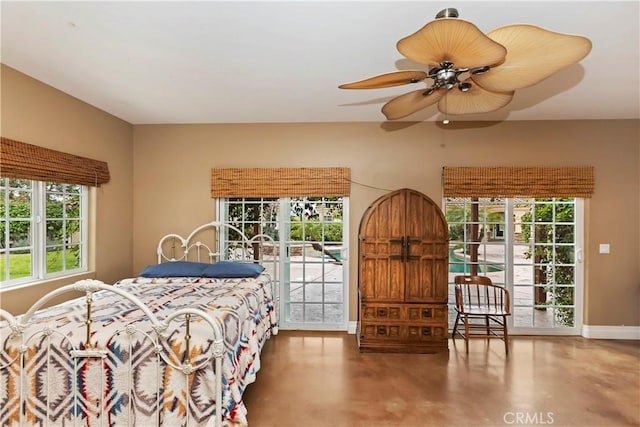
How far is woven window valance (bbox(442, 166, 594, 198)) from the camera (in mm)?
3697

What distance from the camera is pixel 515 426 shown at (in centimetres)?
217

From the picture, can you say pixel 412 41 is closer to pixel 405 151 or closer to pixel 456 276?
pixel 405 151

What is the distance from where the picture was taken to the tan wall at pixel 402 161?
3.73 meters

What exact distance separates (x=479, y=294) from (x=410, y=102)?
2700 millimetres

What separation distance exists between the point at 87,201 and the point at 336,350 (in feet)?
9.95

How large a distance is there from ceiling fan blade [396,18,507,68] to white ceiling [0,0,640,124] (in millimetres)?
566

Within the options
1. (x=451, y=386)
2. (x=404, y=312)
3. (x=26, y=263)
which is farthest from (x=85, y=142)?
(x=451, y=386)

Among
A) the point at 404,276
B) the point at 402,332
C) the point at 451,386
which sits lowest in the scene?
the point at 451,386

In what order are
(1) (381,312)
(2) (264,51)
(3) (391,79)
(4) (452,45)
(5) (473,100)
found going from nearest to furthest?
1. (4) (452,45)
2. (3) (391,79)
3. (5) (473,100)
4. (2) (264,51)
5. (1) (381,312)

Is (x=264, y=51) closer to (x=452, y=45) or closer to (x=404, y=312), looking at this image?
(x=452, y=45)

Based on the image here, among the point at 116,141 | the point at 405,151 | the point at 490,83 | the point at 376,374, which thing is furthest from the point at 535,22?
the point at 116,141

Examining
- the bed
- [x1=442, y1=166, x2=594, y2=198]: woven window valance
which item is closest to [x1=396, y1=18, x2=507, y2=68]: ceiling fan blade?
the bed

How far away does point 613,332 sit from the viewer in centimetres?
372

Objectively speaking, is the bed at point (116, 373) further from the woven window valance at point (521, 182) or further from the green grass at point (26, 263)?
the woven window valance at point (521, 182)
